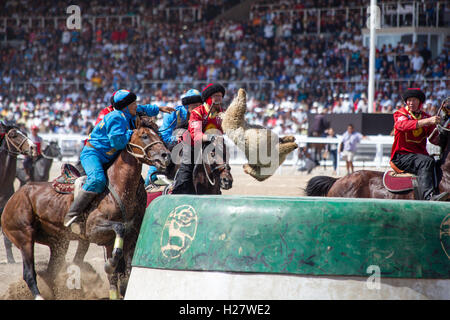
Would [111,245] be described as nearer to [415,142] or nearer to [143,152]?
[143,152]

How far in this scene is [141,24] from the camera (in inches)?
1412

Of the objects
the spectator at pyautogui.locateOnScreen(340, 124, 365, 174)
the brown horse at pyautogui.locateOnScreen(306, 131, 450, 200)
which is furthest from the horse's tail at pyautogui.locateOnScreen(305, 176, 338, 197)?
the spectator at pyautogui.locateOnScreen(340, 124, 365, 174)

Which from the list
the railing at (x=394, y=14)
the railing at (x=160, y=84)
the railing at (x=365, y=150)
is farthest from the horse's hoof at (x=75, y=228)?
the railing at (x=394, y=14)

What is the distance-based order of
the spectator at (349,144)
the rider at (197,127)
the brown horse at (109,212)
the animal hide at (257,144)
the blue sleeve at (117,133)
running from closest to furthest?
the brown horse at (109,212), the blue sleeve at (117,133), the animal hide at (257,144), the rider at (197,127), the spectator at (349,144)

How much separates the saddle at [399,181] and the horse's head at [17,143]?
565 centimetres

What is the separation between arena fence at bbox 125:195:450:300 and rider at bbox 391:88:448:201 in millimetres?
3304

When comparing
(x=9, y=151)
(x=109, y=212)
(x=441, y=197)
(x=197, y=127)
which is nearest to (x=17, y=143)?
(x=9, y=151)

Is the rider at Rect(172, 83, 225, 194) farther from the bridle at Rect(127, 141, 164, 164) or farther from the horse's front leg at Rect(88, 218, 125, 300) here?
the horse's front leg at Rect(88, 218, 125, 300)

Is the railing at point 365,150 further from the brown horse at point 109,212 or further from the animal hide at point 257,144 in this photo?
the brown horse at point 109,212

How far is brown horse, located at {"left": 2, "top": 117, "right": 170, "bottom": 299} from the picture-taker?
6398 mm

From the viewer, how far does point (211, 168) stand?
7.66 m

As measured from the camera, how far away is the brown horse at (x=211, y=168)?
7578 mm

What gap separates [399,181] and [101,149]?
3.70m

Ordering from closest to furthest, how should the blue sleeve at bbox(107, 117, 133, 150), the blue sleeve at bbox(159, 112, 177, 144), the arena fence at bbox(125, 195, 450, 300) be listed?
1. the arena fence at bbox(125, 195, 450, 300)
2. the blue sleeve at bbox(107, 117, 133, 150)
3. the blue sleeve at bbox(159, 112, 177, 144)
